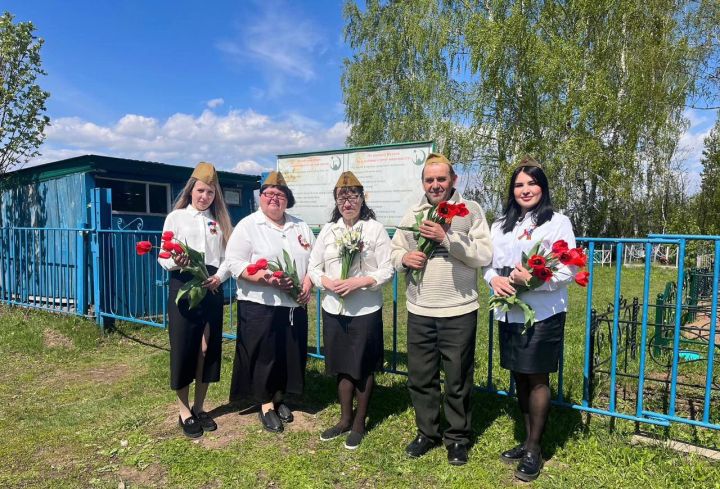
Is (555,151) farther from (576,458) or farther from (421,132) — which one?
(576,458)

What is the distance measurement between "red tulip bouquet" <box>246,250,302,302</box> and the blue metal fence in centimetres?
71

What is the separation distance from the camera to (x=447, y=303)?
2.87m

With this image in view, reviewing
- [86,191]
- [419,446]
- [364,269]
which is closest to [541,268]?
[364,269]

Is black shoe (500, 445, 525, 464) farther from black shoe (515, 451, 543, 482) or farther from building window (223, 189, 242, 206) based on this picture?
building window (223, 189, 242, 206)

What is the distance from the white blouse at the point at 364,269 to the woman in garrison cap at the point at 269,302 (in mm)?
263

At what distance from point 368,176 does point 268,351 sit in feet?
6.83

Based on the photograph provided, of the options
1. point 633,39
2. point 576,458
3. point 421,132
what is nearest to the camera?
point 576,458

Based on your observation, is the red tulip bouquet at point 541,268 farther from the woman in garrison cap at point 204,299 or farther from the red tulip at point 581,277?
the woman in garrison cap at point 204,299

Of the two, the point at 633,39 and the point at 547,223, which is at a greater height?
the point at 633,39

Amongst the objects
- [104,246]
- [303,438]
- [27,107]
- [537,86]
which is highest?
[537,86]

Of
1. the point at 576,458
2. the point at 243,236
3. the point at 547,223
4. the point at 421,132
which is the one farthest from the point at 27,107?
Result: the point at 421,132

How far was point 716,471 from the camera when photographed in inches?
109

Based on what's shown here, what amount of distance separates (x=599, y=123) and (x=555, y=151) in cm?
149

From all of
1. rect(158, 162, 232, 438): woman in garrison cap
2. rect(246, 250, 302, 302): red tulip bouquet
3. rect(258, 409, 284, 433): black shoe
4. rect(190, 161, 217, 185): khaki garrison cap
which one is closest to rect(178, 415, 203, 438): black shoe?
rect(158, 162, 232, 438): woman in garrison cap
